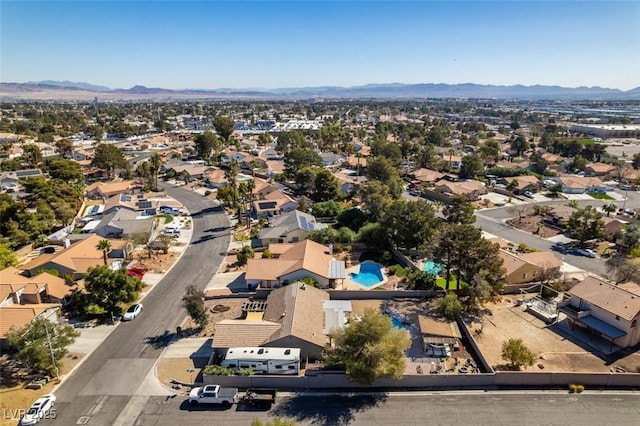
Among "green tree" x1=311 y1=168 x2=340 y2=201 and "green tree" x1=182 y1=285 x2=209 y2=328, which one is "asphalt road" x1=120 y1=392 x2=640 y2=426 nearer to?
"green tree" x1=182 y1=285 x2=209 y2=328

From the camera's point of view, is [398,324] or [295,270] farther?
[295,270]

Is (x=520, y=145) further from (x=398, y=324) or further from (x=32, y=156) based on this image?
(x=32, y=156)

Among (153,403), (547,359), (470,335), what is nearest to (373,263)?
(470,335)

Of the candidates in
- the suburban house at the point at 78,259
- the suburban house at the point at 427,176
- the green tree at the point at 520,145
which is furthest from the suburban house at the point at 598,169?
Result: the suburban house at the point at 78,259

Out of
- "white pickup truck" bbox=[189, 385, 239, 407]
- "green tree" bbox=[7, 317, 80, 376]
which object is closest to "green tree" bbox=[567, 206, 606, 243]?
"white pickup truck" bbox=[189, 385, 239, 407]

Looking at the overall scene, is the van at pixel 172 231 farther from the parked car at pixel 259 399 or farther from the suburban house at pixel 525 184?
the suburban house at pixel 525 184

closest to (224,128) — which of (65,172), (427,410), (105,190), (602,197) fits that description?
(65,172)
